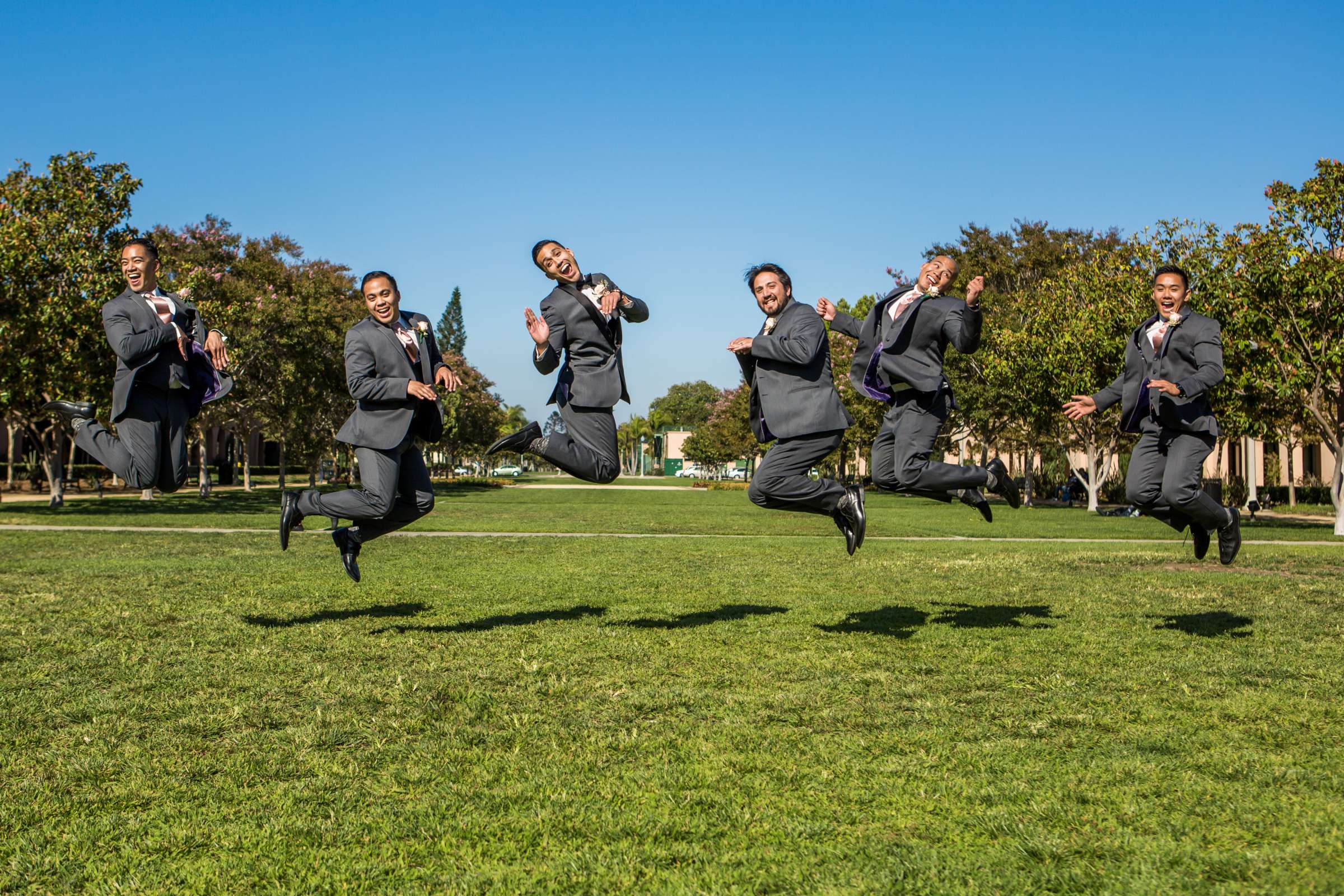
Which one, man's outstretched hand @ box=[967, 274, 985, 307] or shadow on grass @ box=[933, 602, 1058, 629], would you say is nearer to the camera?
man's outstretched hand @ box=[967, 274, 985, 307]

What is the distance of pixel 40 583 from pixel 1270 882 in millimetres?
11834

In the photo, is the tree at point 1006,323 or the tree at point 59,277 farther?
the tree at point 1006,323

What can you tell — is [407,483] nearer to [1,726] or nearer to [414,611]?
[414,611]

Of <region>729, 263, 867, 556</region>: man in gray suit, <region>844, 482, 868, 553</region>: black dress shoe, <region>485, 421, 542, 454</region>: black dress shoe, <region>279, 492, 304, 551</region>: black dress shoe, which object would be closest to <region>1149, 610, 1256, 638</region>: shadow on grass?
<region>844, 482, 868, 553</region>: black dress shoe

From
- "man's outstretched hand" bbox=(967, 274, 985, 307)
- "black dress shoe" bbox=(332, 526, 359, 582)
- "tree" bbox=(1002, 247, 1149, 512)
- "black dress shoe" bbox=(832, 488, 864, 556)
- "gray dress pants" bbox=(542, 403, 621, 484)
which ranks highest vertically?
"tree" bbox=(1002, 247, 1149, 512)

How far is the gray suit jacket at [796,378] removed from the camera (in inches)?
296

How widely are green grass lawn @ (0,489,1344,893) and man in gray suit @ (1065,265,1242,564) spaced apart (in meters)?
0.99

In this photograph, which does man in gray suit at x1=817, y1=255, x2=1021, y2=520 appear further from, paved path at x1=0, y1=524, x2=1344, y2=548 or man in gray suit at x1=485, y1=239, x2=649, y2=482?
paved path at x1=0, y1=524, x2=1344, y2=548

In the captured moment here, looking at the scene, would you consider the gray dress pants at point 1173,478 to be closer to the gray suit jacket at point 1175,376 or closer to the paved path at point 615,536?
the gray suit jacket at point 1175,376

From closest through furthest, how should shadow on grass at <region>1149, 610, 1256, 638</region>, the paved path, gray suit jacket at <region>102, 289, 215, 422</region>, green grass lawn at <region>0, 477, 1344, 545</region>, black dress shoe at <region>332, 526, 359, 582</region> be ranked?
gray suit jacket at <region>102, 289, 215, 422</region>, black dress shoe at <region>332, 526, 359, 582</region>, shadow on grass at <region>1149, 610, 1256, 638</region>, the paved path, green grass lawn at <region>0, 477, 1344, 545</region>

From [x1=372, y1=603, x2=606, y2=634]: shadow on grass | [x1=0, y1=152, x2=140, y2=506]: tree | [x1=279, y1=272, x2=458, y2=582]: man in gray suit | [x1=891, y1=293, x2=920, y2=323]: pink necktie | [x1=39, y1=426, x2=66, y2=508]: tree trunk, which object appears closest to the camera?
[x1=279, y1=272, x2=458, y2=582]: man in gray suit

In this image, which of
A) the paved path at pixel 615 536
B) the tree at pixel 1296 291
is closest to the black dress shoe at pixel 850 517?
the paved path at pixel 615 536

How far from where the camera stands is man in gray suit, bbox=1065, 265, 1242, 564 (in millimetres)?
7852

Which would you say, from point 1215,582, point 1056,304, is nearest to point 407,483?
point 1215,582
